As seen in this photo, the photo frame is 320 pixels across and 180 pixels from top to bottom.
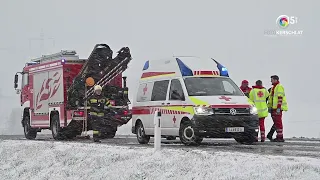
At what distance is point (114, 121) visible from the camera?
20188 millimetres

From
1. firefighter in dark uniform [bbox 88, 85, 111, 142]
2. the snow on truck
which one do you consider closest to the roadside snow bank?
firefighter in dark uniform [bbox 88, 85, 111, 142]

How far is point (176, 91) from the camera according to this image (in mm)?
14891

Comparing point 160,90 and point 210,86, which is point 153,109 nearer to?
point 160,90

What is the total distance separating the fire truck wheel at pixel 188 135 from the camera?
45.9 ft

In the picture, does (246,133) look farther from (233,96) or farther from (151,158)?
(151,158)

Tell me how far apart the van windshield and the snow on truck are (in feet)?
17.5

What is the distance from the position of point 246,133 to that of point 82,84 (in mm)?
8173

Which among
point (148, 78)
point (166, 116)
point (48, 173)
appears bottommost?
point (48, 173)

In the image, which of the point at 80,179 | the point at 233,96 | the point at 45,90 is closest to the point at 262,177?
the point at 80,179

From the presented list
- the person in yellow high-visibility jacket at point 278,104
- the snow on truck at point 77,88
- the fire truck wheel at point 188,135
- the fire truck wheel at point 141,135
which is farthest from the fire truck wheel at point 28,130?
the person in yellow high-visibility jacket at point 278,104

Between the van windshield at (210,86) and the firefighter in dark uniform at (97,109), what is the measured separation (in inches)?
130

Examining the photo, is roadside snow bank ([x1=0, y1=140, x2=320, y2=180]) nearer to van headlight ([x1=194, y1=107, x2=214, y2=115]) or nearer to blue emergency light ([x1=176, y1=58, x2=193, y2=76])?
van headlight ([x1=194, y1=107, x2=214, y2=115])

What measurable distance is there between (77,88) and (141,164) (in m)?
11.3

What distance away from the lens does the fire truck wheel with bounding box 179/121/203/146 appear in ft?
45.9
